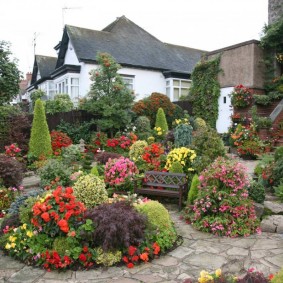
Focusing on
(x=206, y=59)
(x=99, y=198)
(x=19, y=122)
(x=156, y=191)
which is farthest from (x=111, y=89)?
(x=99, y=198)

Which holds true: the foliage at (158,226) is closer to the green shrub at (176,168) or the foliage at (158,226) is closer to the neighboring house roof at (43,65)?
the green shrub at (176,168)

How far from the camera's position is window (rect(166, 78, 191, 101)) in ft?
73.6

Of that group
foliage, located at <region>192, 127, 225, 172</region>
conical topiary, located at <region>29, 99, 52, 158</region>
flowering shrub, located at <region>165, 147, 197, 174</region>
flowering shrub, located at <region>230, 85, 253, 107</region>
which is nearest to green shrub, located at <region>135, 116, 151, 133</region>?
flowering shrub, located at <region>230, 85, 253, 107</region>

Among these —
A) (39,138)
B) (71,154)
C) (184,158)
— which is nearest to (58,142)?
(39,138)

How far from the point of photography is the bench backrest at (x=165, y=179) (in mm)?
7000

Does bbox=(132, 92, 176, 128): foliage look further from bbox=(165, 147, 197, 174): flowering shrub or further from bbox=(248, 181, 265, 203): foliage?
bbox=(248, 181, 265, 203): foliage

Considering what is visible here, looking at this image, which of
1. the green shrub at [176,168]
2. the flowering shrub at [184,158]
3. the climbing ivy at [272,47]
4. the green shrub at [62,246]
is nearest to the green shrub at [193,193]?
the green shrub at [176,168]

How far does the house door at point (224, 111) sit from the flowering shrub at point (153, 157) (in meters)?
7.95

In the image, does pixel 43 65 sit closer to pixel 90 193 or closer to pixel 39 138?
pixel 39 138

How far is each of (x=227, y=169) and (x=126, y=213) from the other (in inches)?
84.7

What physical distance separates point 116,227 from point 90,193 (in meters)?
1.22

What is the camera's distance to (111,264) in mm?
4371

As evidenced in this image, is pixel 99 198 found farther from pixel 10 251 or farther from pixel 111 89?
pixel 111 89

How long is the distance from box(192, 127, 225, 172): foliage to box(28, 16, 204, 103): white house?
35.0 ft
